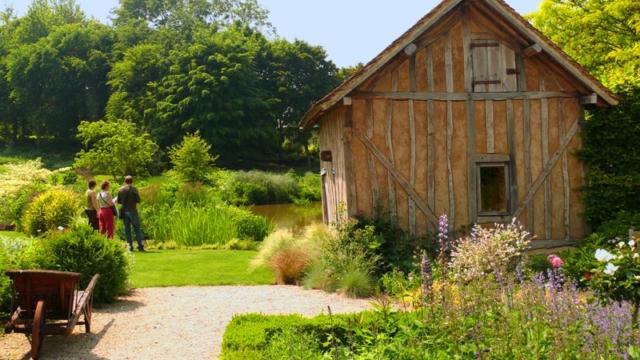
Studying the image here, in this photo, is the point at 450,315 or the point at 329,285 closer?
the point at 450,315

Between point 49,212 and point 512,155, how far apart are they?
12751mm

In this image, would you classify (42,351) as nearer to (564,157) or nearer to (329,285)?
(329,285)

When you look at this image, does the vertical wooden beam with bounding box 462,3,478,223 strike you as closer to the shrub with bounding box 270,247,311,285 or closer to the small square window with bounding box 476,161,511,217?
the small square window with bounding box 476,161,511,217

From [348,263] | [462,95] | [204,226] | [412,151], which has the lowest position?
[204,226]

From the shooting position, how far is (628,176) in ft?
43.1

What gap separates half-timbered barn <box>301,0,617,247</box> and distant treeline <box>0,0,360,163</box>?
3354cm

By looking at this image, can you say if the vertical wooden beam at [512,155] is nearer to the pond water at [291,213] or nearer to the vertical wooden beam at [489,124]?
the vertical wooden beam at [489,124]

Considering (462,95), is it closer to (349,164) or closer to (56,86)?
(349,164)

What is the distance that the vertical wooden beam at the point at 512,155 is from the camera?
1317 cm

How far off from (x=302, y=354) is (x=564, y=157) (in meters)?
9.81

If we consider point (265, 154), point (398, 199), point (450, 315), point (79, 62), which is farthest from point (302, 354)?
point (79, 62)

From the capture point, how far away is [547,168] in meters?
13.3

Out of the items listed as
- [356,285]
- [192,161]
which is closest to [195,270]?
[356,285]

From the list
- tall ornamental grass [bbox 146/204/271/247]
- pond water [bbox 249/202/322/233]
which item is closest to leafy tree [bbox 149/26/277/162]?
pond water [bbox 249/202/322/233]
